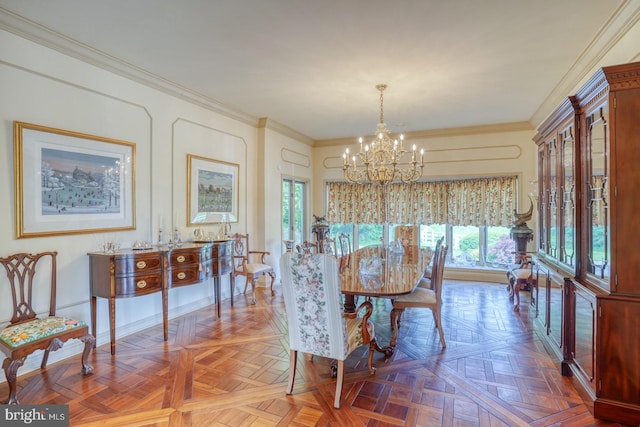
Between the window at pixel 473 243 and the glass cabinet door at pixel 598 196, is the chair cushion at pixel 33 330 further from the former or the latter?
the window at pixel 473 243

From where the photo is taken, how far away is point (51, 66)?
9.00 ft

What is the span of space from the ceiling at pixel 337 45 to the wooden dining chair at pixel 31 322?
1821mm

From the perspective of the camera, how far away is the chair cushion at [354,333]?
2.27 meters

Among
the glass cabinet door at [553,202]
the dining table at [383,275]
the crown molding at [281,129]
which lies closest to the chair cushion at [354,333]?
the dining table at [383,275]

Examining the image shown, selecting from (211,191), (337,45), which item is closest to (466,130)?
(337,45)

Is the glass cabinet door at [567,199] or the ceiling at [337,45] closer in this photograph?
the ceiling at [337,45]

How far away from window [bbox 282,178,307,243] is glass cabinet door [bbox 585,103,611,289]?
4460 millimetres

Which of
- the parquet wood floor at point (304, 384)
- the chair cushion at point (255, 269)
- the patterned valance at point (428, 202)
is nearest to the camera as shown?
the parquet wood floor at point (304, 384)

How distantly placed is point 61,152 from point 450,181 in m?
5.69

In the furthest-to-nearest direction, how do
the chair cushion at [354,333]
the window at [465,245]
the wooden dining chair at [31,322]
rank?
1. the window at [465,245]
2. the chair cushion at [354,333]
3. the wooden dining chair at [31,322]

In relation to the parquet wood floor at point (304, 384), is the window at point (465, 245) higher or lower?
higher

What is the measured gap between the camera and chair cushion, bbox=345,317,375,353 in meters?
2.27

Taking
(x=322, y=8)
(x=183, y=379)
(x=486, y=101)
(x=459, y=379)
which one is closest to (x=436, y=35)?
(x=322, y=8)

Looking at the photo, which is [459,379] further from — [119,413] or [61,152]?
[61,152]
